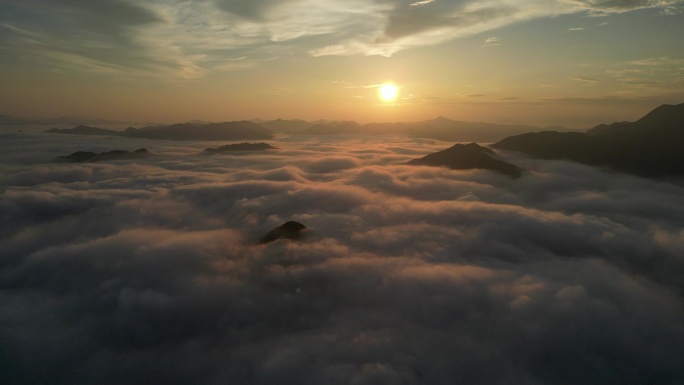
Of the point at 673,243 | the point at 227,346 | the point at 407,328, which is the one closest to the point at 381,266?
the point at 407,328

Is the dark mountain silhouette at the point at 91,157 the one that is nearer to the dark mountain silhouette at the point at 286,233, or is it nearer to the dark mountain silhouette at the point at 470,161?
the dark mountain silhouette at the point at 286,233

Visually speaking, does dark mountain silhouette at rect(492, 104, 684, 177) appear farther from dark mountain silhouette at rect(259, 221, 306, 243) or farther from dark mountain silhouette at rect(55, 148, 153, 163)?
dark mountain silhouette at rect(55, 148, 153, 163)

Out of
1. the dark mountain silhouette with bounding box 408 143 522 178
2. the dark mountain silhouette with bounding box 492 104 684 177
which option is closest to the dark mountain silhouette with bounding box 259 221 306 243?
the dark mountain silhouette with bounding box 408 143 522 178

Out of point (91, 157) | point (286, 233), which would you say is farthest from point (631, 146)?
point (91, 157)

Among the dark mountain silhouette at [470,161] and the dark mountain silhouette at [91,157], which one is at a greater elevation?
the dark mountain silhouette at [91,157]

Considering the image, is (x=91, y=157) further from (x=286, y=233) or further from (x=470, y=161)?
(x=470, y=161)

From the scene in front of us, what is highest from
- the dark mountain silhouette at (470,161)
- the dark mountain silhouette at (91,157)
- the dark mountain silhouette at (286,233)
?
the dark mountain silhouette at (91,157)

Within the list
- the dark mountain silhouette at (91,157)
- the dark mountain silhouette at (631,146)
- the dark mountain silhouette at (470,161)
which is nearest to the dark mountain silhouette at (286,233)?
the dark mountain silhouette at (470,161)
